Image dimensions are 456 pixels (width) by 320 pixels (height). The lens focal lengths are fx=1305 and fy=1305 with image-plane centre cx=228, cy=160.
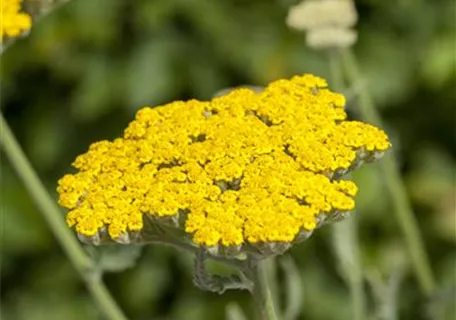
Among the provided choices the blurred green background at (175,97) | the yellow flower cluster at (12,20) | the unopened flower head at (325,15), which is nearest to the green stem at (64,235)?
the yellow flower cluster at (12,20)

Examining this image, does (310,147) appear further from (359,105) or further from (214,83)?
(214,83)

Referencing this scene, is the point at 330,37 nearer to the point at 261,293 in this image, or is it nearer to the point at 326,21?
the point at 326,21

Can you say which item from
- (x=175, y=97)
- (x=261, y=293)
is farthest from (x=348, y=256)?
(x=175, y=97)

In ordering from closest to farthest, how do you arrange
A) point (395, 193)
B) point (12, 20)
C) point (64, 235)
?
point (12, 20)
point (64, 235)
point (395, 193)

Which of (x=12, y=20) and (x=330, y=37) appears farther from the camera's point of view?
(x=330, y=37)

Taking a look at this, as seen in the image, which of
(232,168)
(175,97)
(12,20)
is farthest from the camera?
(175,97)

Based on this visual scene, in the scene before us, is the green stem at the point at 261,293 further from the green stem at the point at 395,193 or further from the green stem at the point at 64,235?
the green stem at the point at 395,193

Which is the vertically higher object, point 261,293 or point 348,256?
point 261,293
